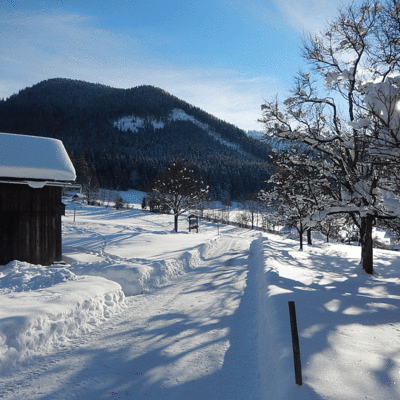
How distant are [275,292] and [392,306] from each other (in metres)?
3.11

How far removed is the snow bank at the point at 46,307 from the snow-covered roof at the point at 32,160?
3.91 metres

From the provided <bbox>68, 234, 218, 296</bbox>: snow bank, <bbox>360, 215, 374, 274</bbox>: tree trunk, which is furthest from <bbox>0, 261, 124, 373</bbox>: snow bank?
<bbox>360, 215, 374, 274</bbox>: tree trunk

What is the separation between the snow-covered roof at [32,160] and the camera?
1072cm

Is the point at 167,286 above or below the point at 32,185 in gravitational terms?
below

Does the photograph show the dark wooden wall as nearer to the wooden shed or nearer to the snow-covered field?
the wooden shed

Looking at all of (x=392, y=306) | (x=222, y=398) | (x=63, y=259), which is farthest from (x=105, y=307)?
(x=392, y=306)

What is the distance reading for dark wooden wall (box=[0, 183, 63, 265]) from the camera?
10.6 m

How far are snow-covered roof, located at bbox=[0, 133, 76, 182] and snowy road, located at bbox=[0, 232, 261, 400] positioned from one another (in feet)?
23.5

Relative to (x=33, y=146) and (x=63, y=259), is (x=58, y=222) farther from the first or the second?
(x=33, y=146)

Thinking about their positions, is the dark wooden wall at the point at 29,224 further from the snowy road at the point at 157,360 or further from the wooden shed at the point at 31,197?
the snowy road at the point at 157,360

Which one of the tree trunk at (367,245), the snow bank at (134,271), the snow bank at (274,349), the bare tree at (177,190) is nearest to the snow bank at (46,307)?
the snow bank at (134,271)

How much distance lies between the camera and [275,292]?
315 inches

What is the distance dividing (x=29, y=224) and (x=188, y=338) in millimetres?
9017

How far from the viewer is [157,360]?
471cm
